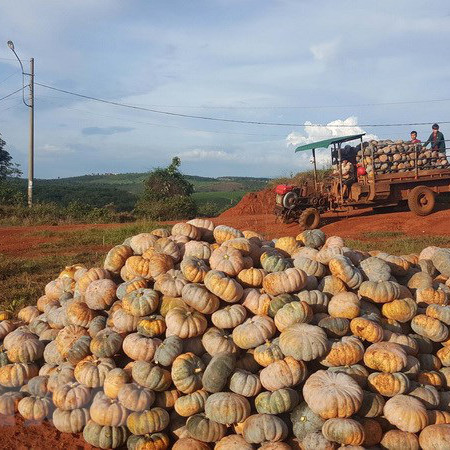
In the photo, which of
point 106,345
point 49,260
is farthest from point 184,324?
point 49,260

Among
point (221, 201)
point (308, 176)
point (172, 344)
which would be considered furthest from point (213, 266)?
point (221, 201)

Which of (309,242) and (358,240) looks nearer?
(309,242)

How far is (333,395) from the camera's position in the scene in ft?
12.8

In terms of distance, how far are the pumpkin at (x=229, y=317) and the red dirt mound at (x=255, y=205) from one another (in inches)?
757

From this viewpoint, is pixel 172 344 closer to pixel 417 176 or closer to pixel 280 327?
pixel 280 327

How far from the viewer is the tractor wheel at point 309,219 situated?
16391 millimetres

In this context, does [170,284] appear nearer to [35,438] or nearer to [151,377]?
[151,377]

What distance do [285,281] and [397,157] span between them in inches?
A: 536

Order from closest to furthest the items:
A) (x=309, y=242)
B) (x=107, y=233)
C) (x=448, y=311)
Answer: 1. (x=448, y=311)
2. (x=309, y=242)
3. (x=107, y=233)

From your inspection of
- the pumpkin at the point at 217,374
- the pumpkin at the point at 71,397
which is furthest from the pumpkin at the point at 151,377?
the pumpkin at the point at 71,397

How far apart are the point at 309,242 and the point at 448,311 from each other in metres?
1.99

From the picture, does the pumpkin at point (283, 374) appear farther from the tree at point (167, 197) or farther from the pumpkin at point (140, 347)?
the tree at point (167, 197)

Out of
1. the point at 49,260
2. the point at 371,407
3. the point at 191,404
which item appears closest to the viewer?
the point at 371,407

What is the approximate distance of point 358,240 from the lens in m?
14.3
